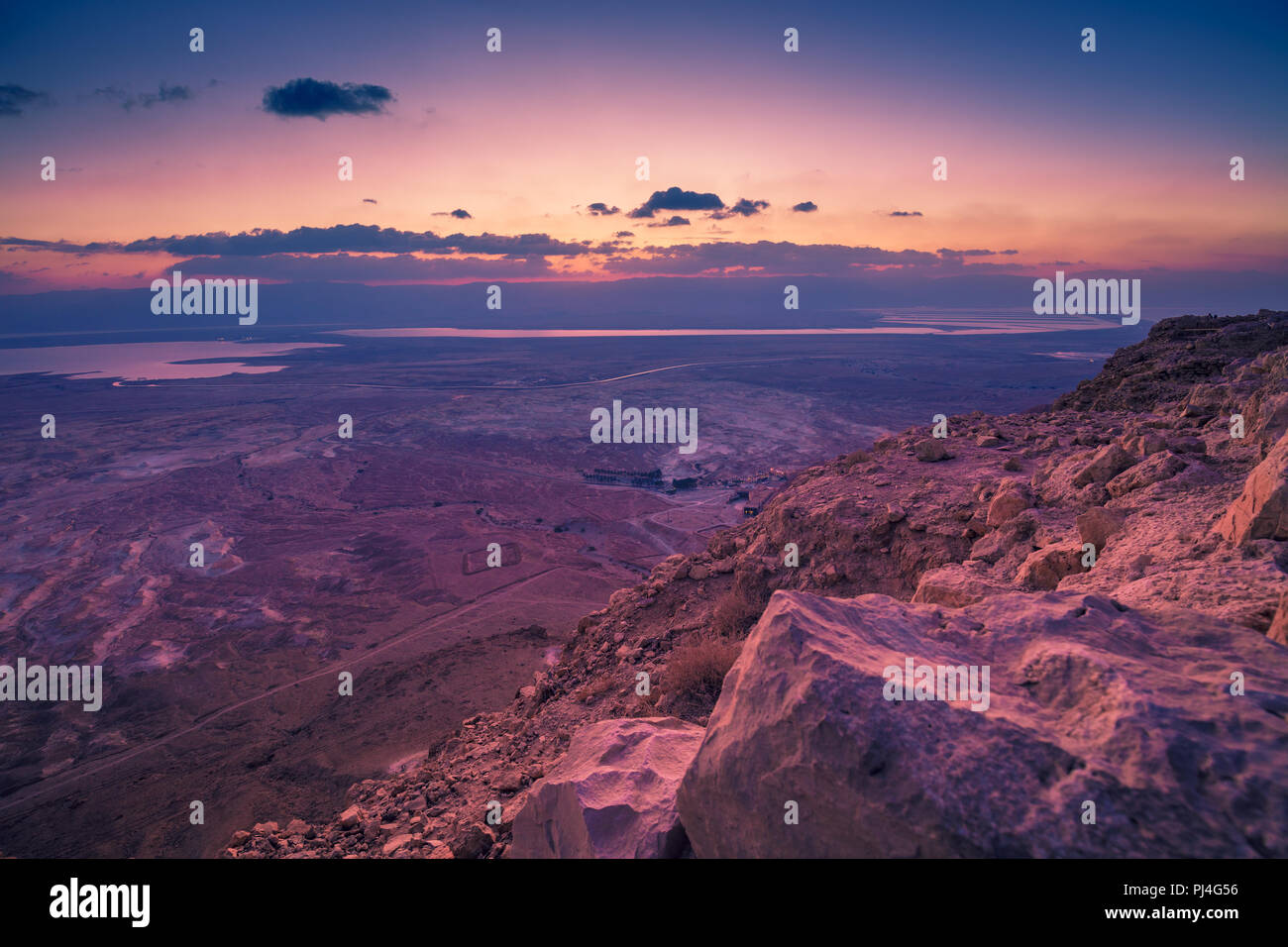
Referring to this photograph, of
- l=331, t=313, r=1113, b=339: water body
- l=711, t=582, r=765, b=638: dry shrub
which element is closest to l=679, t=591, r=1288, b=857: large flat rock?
l=711, t=582, r=765, b=638: dry shrub

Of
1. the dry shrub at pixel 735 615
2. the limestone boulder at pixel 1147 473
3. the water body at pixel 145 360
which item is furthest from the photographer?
the water body at pixel 145 360

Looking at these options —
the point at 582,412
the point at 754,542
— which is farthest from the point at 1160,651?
the point at 582,412

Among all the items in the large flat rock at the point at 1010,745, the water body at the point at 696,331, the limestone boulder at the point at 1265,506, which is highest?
the water body at the point at 696,331

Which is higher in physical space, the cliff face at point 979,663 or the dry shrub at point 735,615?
the cliff face at point 979,663

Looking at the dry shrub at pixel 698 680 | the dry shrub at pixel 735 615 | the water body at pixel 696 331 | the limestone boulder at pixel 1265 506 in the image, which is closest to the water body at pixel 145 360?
the water body at pixel 696 331

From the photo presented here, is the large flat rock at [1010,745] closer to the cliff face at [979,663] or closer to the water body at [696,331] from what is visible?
the cliff face at [979,663]

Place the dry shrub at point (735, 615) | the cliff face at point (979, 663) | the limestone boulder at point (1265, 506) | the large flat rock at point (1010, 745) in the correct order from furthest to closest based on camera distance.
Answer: the dry shrub at point (735, 615) < the limestone boulder at point (1265, 506) < the cliff face at point (979, 663) < the large flat rock at point (1010, 745)

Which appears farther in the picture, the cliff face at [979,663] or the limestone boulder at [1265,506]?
the limestone boulder at [1265,506]

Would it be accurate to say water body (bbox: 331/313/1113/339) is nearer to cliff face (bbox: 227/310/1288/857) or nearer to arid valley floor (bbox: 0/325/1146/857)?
arid valley floor (bbox: 0/325/1146/857)

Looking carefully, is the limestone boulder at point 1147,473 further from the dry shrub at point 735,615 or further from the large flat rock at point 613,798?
→ the large flat rock at point 613,798
